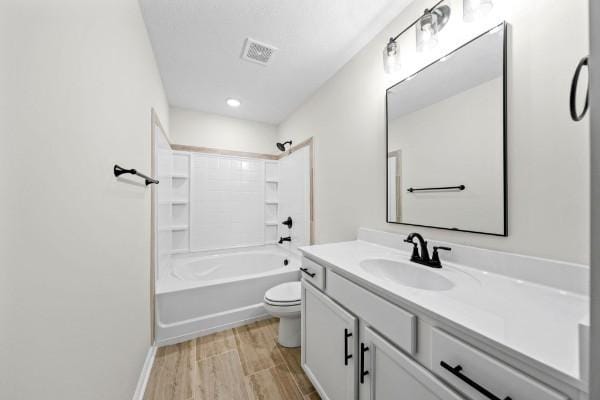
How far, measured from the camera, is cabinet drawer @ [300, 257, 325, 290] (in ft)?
4.07

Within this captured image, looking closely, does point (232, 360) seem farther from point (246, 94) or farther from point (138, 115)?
point (246, 94)

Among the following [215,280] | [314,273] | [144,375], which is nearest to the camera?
[314,273]

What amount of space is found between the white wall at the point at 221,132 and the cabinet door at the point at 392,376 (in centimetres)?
284

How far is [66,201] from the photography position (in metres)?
0.69

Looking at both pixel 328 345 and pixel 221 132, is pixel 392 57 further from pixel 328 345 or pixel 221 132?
pixel 221 132

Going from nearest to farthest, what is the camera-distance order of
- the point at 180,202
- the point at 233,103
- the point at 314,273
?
the point at 314,273
the point at 233,103
the point at 180,202

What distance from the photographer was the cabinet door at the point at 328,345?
1.03m

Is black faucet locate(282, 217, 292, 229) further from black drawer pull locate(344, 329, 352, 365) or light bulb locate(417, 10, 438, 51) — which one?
light bulb locate(417, 10, 438, 51)

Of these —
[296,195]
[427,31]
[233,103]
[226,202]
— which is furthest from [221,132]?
[427,31]

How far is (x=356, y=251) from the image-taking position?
55.5 inches

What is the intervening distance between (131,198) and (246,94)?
1672mm

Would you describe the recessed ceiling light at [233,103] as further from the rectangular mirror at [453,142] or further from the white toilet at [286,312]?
the white toilet at [286,312]

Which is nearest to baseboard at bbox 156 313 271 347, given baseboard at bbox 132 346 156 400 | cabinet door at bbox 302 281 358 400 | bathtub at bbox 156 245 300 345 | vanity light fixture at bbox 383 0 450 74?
bathtub at bbox 156 245 300 345

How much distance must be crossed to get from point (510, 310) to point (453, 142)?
82 centimetres
